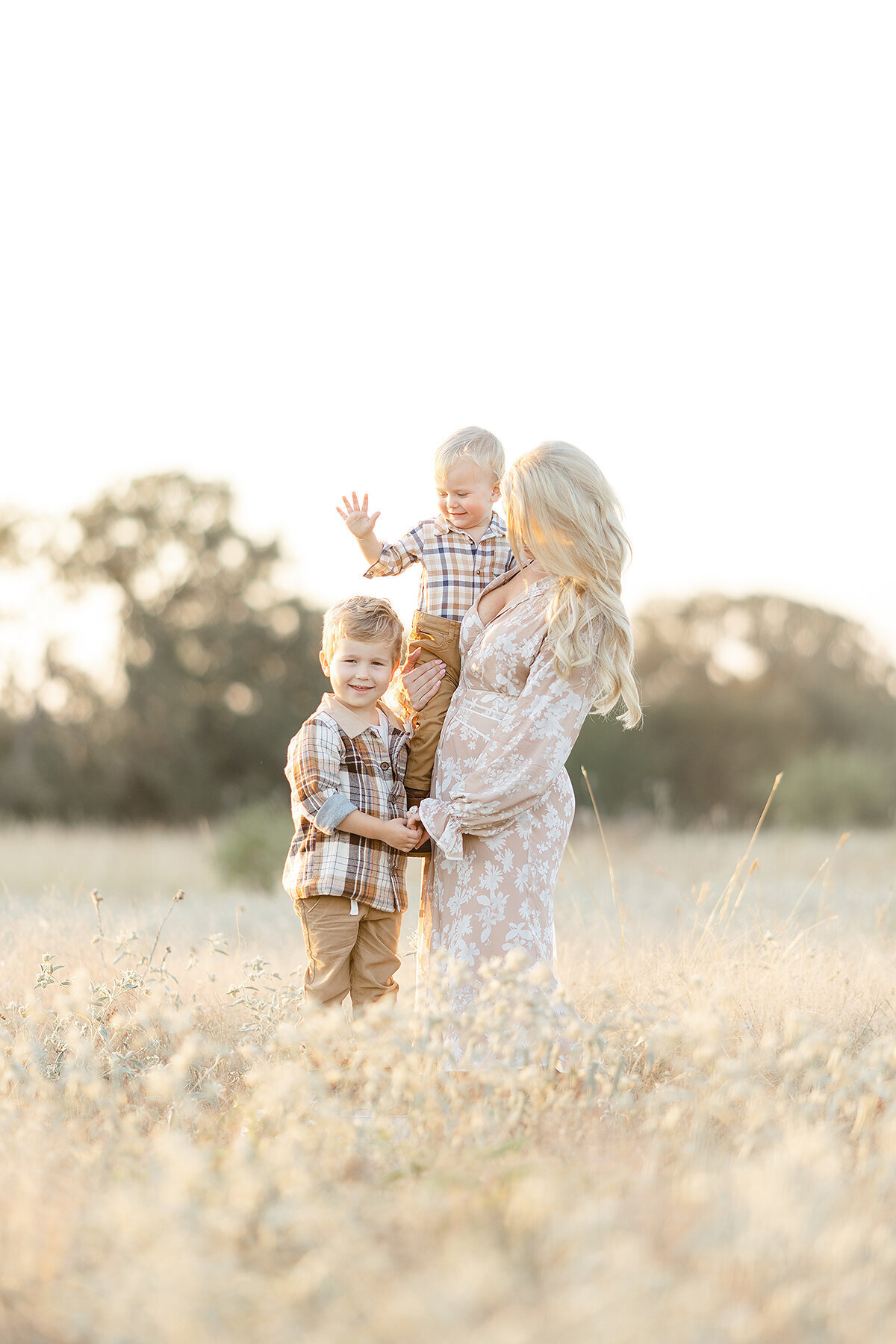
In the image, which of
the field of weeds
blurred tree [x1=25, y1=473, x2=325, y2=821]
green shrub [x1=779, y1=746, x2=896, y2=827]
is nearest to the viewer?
the field of weeds

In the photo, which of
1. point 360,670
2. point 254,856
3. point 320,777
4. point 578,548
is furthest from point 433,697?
point 254,856

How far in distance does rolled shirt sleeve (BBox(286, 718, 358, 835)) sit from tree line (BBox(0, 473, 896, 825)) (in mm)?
16002

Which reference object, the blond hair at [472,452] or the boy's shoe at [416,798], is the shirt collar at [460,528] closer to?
the blond hair at [472,452]

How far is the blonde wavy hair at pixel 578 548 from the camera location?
3.66m

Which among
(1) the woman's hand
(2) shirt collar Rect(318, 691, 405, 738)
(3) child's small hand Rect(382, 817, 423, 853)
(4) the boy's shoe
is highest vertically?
(1) the woman's hand

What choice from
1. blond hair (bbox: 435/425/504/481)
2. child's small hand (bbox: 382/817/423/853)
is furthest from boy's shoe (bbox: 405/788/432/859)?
blond hair (bbox: 435/425/504/481)

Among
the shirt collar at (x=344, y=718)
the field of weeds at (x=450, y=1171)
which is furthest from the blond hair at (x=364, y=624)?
the field of weeds at (x=450, y=1171)

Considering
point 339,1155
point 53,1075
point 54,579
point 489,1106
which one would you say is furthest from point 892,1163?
point 54,579

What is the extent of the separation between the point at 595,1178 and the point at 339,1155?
2.07ft

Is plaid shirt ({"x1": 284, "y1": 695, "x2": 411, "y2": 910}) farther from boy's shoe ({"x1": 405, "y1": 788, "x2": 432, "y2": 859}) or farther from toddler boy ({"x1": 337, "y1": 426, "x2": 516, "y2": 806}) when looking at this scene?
toddler boy ({"x1": 337, "y1": 426, "x2": 516, "y2": 806})

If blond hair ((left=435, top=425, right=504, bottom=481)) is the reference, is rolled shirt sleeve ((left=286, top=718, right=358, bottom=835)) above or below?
below

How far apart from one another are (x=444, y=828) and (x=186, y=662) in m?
18.9

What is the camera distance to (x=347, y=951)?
153 inches

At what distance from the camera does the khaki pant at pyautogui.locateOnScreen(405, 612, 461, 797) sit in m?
3.96
